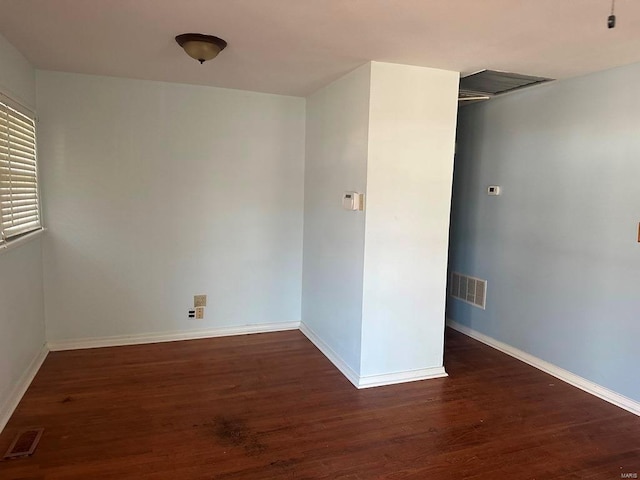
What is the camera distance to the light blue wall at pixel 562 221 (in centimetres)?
298

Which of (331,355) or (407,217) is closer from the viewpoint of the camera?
(407,217)

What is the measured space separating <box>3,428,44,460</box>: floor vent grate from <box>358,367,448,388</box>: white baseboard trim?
1969 millimetres

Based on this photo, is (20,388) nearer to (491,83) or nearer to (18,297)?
(18,297)

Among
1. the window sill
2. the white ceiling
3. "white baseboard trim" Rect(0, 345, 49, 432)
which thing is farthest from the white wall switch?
"white baseboard trim" Rect(0, 345, 49, 432)

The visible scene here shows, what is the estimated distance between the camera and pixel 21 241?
2.89m

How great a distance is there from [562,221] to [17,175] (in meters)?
3.83

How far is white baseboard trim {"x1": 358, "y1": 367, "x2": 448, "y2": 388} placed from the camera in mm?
3240

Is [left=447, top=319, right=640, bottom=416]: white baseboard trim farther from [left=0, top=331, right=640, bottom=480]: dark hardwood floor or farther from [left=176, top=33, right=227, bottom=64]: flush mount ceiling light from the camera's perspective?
[left=176, top=33, right=227, bottom=64]: flush mount ceiling light

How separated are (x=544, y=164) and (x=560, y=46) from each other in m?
1.14

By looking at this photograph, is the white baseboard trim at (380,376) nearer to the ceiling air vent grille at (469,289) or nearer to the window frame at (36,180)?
the ceiling air vent grille at (469,289)

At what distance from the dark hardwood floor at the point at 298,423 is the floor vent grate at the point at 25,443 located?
0.13 ft

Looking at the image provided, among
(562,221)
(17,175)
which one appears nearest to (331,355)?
(562,221)

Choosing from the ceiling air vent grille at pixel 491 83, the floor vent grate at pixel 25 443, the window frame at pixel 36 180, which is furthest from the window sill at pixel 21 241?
the ceiling air vent grille at pixel 491 83

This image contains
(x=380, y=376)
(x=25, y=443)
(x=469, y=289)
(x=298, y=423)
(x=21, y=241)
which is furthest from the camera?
(x=469, y=289)
